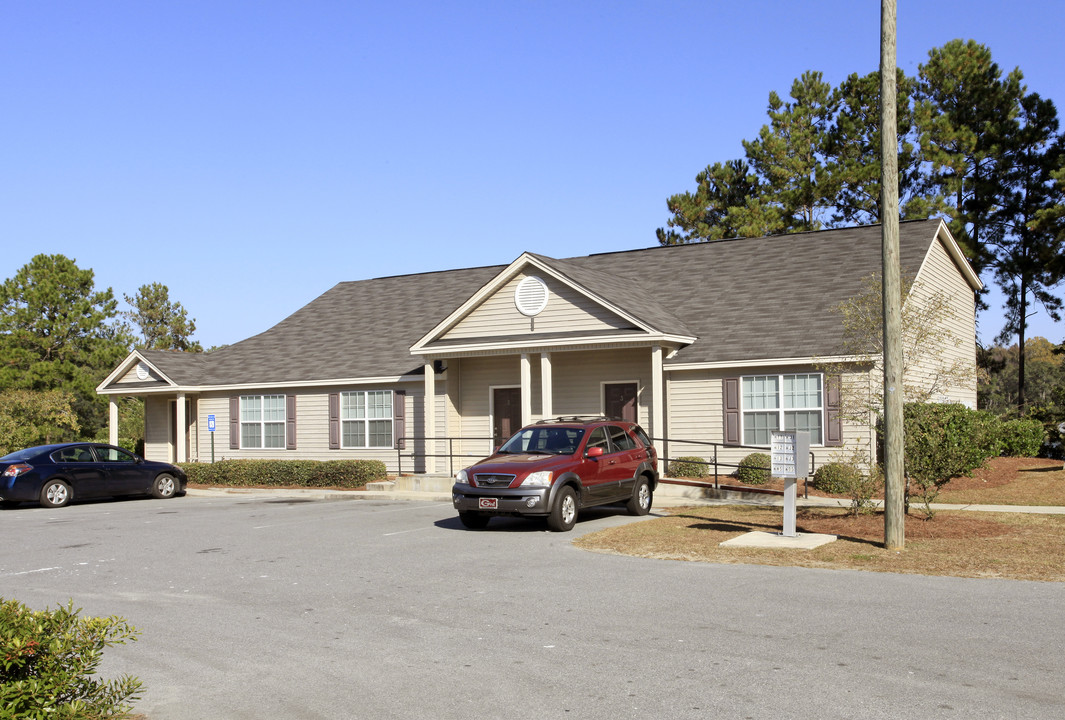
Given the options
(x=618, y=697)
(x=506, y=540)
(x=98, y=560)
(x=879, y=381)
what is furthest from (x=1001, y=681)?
(x=879, y=381)

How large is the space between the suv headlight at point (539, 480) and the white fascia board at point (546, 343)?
832cm

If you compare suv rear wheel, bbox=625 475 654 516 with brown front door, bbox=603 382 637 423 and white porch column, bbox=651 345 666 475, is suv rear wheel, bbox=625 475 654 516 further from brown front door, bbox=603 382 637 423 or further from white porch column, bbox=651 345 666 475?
brown front door, bbox=603 382 637 423

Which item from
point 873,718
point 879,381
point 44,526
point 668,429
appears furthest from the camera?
point 668,429

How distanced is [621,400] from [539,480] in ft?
34.0

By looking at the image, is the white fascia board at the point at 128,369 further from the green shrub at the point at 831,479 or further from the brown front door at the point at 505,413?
the green shrub at the point at 831,479

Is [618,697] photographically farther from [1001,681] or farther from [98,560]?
[98,560]

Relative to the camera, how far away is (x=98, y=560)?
13344 millimetres

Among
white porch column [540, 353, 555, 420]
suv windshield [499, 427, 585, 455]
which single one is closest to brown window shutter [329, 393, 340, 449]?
white porch column [540, 353, 555, 420]

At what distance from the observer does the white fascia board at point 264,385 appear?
91.9 feet

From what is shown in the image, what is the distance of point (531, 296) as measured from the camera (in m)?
25.1

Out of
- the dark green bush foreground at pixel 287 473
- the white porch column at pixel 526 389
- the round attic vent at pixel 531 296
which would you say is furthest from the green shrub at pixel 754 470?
the dark green bush foreground at pixel 287 473

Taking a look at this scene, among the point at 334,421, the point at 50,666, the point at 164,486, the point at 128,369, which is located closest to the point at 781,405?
the point at 334,421

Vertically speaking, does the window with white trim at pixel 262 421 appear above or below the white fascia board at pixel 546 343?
below

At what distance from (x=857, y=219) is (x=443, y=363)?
81.7ft
